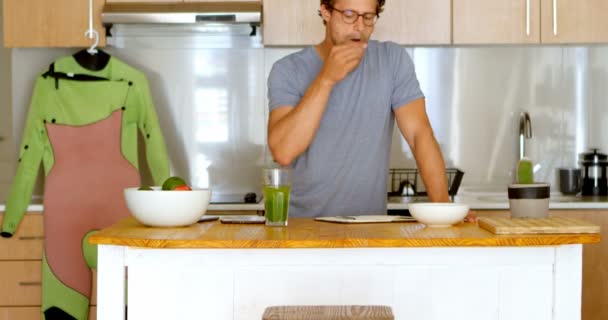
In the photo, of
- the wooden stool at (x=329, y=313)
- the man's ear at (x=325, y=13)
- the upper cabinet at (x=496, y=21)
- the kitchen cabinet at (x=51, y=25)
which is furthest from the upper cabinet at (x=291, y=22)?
the wooden stool at (x=329, y=313)

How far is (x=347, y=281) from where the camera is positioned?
201cm

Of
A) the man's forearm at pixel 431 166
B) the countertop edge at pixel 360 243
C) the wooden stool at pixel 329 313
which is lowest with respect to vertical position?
the wooden stool at pixel 329 313

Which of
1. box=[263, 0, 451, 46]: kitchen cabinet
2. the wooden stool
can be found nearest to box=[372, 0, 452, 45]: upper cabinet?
box=[263, 0, 451, 46]: kitchen cabinet

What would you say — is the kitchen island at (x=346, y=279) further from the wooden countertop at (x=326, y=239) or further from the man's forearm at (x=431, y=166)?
the man's forearm at (x=431, y=166)

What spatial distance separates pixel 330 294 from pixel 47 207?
210 centimetres

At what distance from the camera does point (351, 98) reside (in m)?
2.71

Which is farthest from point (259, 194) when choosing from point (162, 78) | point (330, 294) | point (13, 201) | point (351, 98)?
point (330, 294)

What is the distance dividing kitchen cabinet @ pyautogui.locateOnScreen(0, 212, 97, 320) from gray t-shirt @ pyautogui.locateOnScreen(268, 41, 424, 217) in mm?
1497

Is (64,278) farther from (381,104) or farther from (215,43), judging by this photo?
(381,104)

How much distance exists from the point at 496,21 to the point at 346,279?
2233mm

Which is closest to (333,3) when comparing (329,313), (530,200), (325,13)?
(325,13)

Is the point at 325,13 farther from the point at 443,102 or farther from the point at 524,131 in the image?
the point at 524,131

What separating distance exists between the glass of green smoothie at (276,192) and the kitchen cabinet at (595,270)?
66.8 inches

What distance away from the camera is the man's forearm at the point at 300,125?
2.47 meters
